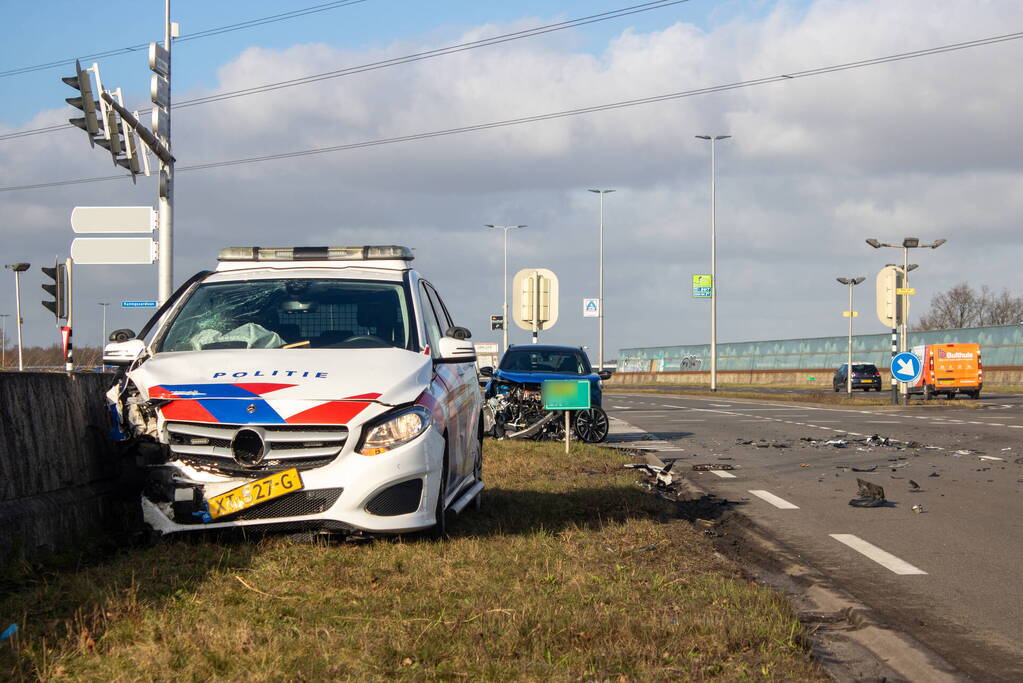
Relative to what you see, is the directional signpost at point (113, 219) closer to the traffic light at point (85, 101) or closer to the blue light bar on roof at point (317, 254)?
the traffic light at point (85, 101)

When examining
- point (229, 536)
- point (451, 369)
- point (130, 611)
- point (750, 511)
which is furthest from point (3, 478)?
point (750, 511)

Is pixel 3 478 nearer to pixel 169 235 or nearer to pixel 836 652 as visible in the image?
pixel 836 652

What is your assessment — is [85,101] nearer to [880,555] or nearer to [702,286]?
[880,555]

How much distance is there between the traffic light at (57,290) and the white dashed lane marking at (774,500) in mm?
16024

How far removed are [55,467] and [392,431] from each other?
2035mm

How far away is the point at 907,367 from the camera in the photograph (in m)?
36.7

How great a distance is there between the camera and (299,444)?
6.41 m

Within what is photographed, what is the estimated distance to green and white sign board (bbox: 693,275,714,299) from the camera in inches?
2502

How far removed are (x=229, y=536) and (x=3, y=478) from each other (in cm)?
124

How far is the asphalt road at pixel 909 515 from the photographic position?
5789 mm

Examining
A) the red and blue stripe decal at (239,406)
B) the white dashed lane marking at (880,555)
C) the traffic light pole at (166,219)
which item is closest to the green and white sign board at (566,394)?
the traffic light pole at (166,219)

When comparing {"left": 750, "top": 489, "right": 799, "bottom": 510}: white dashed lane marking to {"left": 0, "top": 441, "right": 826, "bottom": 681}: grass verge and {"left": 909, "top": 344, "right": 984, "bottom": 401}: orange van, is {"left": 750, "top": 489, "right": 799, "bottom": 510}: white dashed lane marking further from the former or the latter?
{"left": 909, "top": 344, "right": 984, "bottom": 401}: orange van

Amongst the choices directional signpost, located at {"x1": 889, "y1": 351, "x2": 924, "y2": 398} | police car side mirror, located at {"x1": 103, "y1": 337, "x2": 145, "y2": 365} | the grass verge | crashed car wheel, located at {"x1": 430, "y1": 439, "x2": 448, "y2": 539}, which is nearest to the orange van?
directional signpost, located at {"x1": 889, "y1": 351, "x2": 924, "y2": 398}

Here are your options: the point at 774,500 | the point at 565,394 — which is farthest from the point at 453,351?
the point at 565,394
